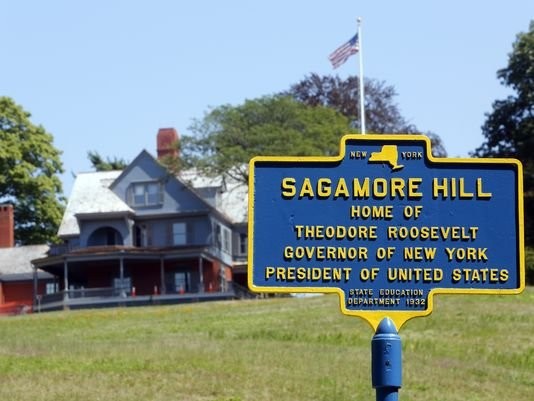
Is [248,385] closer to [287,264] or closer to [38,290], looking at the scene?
[287,264]

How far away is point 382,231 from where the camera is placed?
11539mm

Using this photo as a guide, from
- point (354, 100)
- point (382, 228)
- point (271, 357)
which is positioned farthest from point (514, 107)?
point (382, 228)

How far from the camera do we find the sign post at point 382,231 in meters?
11.5

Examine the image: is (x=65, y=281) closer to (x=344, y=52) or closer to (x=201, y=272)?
(x=201, y=272)

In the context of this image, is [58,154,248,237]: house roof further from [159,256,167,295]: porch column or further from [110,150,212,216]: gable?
[159,256,167,295]: porch column

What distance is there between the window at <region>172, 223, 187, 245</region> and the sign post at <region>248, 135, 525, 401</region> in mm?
61752

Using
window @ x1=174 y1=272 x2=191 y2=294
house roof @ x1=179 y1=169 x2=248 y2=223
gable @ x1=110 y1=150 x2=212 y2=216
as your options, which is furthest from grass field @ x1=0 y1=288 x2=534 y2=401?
house roof @ x1=179 y1=169 x2=248 y2=223

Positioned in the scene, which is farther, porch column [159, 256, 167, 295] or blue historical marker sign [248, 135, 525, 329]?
porch column [159, 256, 167, 295]

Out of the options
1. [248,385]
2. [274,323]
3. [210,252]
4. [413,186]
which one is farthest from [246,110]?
[413,186]

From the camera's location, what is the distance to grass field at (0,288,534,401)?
2328 cm

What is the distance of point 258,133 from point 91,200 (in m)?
10.7

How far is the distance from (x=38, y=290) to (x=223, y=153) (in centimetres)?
1579

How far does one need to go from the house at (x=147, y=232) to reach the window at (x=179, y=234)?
0.05 meters

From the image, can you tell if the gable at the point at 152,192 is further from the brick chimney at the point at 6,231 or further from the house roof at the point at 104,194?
the brick chimney at the point at 6,231
